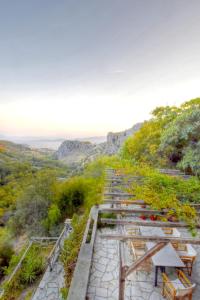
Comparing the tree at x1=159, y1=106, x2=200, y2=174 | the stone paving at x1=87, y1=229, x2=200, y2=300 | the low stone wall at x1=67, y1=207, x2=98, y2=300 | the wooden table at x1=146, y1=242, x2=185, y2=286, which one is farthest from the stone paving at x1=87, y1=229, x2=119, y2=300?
the tree at x1=159, y1=106, x2=200, y2=174

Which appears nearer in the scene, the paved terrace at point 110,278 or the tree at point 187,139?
the paved terrace at point 110,278

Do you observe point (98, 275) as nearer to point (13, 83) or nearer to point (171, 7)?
point (171, 7)

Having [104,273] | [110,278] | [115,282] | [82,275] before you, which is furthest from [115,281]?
[82,275]

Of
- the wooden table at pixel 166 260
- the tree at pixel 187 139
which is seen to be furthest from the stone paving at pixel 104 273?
the tree at pixel 187 139

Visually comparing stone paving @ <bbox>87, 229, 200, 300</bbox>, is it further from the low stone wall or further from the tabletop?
the low stone wall

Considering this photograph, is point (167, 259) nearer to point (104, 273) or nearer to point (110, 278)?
point (110, 278)

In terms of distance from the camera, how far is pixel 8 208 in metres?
21.6

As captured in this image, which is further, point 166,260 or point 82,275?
point 166,260

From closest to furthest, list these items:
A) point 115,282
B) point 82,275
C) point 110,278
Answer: point 82,275
point 115,282
point 110,278

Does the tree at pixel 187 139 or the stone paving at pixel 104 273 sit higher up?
the tree at pixel 187 139

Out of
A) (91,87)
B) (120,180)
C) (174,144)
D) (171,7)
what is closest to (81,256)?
(120,180)

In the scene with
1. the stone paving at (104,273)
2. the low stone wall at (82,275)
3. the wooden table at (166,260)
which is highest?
the low stone wall at (82,275)

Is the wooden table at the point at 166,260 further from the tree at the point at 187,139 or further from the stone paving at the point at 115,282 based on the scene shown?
the tree at the point at 187,139

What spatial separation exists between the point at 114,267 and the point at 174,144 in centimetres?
791
